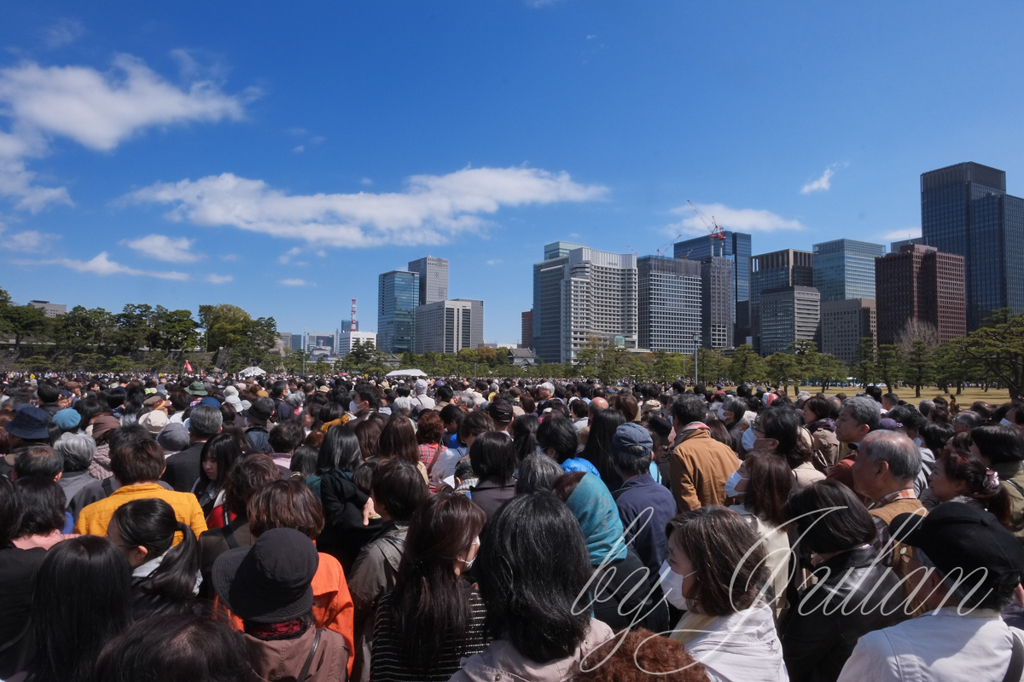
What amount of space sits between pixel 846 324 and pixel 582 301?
59.8m

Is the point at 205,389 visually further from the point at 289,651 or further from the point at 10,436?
the point at 289,651

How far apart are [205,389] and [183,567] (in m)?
9.29

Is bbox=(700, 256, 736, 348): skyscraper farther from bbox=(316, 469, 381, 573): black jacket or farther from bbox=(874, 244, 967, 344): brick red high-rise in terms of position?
bbox=(316, 469, 381, 573): black jacket

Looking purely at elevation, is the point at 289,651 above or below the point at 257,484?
below

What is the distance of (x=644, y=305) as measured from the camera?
14775cm

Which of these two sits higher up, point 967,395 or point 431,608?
point 431,608

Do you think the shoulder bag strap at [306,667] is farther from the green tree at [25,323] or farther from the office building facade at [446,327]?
the office building facade at [446,327]

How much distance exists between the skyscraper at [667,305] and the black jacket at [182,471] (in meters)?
144

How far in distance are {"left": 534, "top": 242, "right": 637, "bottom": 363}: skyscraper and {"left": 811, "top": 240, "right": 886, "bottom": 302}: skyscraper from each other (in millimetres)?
72753

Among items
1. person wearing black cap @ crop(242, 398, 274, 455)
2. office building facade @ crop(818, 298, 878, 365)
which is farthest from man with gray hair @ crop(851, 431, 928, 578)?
office building facade @ crop(818, 298, 878, 365)

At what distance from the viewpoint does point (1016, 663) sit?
5.78 ft

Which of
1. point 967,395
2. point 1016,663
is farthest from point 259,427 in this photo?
point 967,395

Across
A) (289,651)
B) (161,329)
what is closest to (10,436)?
(289,651)

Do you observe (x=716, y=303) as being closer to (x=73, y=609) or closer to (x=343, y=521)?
(x=343, y=521)
